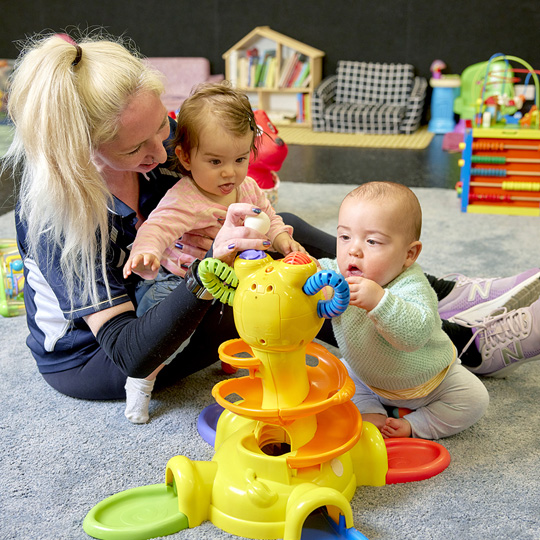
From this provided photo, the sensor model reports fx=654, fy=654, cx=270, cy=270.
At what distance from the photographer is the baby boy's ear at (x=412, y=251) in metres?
1.10

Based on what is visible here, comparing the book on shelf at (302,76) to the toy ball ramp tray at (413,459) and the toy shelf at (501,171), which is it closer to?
the toy shelf at (501,171)

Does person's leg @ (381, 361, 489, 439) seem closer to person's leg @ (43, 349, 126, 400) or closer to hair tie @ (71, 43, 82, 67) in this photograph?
person's leg @ (43, 349, 126, 400)

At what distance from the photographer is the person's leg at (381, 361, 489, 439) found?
116 cm

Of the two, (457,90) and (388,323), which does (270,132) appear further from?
(457,90)

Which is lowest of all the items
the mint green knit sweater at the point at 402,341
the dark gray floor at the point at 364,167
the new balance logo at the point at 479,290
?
the dark gray floor at the point at 364,167

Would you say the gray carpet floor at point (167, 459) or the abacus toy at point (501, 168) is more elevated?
the abacus toy at point (501, 168)

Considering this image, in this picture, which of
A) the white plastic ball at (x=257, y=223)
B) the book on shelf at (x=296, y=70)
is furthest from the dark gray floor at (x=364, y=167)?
the white plastic ball at (x=257, y=223)

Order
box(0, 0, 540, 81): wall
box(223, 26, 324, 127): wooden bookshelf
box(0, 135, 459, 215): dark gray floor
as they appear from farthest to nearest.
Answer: box(223, 26, 324, 127): wooden bookshelf → box(0, 0, 540, 81): wall → box(0, 135, 459, 215): dark gray floor

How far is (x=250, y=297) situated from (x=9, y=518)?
0.51m

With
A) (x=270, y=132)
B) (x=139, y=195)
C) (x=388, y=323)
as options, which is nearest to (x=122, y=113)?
(x=139, y=195)

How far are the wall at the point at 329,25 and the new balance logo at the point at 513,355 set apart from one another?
3.35 m

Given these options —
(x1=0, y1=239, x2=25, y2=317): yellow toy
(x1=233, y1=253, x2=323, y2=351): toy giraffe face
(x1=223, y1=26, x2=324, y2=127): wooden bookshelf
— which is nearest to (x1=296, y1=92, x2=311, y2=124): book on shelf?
(x1=223, y1=26, x2=324, y2=127): wooden bookshelf

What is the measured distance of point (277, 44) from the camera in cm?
445

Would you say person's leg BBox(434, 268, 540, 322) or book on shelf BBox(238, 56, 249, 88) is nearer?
person's leg BBox(434, 268, 540, 322)
